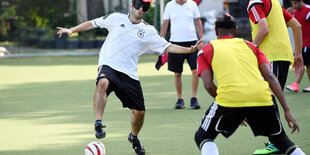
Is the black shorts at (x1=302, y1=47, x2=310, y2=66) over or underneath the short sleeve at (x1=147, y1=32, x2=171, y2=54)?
underneath

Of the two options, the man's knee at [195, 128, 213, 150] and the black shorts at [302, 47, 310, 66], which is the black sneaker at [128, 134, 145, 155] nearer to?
the man's knee at [195, 128, 213, 150]

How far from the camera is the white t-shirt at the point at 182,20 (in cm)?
1039

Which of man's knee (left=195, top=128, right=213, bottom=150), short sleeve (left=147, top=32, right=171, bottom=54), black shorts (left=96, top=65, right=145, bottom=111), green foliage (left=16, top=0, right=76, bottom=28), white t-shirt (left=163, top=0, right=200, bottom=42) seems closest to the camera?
man's knee (left=195, top=128, right=213, bottom=150)

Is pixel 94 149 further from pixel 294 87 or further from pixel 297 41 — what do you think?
pixel 294 87

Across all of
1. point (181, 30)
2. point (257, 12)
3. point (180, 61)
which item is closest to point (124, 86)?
point (257, 12)

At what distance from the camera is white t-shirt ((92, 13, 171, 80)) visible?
6.65 m

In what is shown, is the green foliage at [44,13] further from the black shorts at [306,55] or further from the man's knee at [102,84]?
the man's knee at [102,84]

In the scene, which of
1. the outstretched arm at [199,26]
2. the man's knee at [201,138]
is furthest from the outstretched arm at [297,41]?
the outstretched arm at [199,26]

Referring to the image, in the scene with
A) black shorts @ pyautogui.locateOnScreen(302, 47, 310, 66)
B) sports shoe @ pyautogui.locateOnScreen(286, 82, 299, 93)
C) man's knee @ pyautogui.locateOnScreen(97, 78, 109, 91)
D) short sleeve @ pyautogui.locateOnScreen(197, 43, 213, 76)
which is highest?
short sleeve @ pyautogui.locateOnScreen(197, 43, 213, 76)

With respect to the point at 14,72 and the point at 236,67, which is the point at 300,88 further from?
the point at 14,72

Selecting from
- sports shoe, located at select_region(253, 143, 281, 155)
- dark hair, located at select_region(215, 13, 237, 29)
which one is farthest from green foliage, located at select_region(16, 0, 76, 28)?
dark hair, located at select_region(215, 13, 237, 29)

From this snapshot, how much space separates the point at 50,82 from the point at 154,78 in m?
2.81

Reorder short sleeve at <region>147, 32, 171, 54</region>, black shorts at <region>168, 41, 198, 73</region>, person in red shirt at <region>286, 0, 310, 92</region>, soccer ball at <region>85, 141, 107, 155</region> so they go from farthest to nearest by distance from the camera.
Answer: person in red shirt at <region>286, 0, 310, 92</region>, black shorts at <region>168, 41, 198, 73</region>, short sleeve at <region>147, 32, 171, 54</region>, soccer ball at <region>85, 141, 107, 155</region>

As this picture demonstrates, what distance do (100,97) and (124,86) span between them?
319mm
